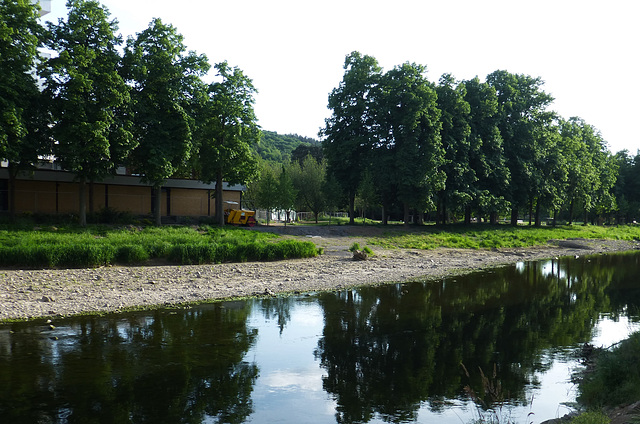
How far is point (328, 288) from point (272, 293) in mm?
3255

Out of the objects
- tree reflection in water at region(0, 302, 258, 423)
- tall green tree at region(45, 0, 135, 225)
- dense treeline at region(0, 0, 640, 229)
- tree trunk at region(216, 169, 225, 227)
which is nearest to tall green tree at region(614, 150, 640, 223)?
dense treeline at region(0, 0, 640, 229)

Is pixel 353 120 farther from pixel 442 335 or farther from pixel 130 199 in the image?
pixel 442 335

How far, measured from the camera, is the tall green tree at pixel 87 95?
32.8 m

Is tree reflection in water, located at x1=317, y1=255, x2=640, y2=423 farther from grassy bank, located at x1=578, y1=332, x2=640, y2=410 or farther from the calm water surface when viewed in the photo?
grassy bank, located at x1=578, y1=332, x2=640, y2=410

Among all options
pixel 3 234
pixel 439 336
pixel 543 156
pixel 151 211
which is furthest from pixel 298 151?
pixel 439 336

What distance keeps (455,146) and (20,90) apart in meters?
38.6

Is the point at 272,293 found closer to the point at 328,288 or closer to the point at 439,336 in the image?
the point at 328,288

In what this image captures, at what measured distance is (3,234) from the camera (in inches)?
1107

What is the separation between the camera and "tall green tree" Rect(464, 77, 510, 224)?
181 ft

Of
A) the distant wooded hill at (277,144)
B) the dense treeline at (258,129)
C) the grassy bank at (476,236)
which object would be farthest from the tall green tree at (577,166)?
the distant wooded hill at (277,144)

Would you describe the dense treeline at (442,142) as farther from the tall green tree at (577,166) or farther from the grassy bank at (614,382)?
the grassy bank at (614,382)

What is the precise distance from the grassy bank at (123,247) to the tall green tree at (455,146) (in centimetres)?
2308

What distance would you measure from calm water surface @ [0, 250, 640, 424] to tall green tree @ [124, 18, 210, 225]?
20.3 meters

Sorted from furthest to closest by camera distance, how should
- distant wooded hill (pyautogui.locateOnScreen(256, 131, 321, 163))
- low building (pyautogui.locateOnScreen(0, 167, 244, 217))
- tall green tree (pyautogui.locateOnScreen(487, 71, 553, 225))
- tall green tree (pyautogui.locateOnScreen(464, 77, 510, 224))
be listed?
distant wooded hill (pyautogui.locateOnScreen(256, 131, 321, 163))
tall green tree (pyautogui.locateOnScreen(487, 71, 553, 225))
tall green tree (pyautogui.locateOnScreen(464, 77, 510, 224))
low building (pyautogui.locateOnScreen(0, 167, 244, 217))
